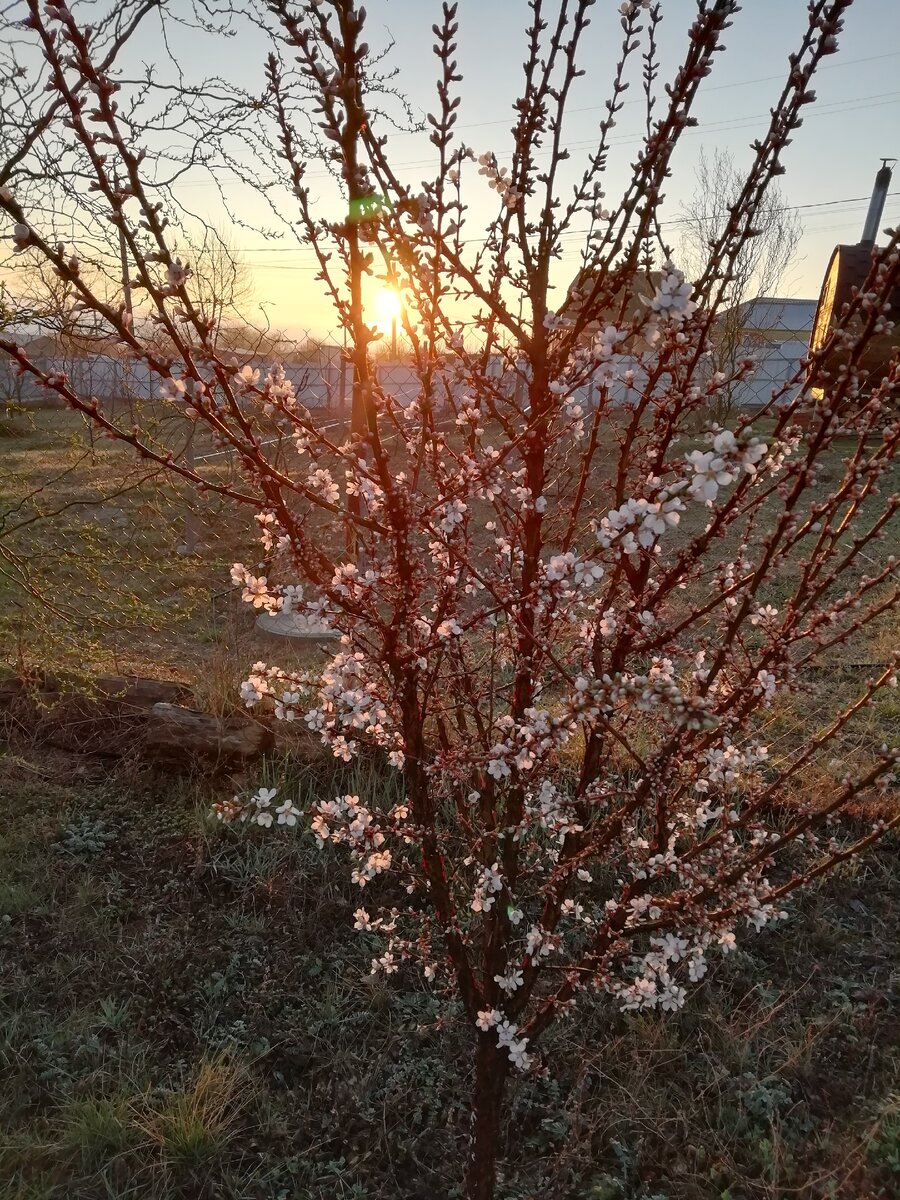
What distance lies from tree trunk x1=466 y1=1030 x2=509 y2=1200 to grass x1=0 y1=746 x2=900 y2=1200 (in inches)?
8.5

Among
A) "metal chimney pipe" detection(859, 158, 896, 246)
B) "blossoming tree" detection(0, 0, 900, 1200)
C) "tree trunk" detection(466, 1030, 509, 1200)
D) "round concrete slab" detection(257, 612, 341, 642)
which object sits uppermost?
"metal chimney pipe" detection(859, 158, 896, 246)

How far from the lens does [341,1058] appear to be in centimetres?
260

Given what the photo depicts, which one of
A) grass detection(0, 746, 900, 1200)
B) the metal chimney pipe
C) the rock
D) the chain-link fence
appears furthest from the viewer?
the metal chimney pipe

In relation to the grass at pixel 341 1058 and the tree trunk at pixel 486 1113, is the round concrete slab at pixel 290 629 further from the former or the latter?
the tree trunk at pixel 486 1113

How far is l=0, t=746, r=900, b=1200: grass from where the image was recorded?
7.36ft

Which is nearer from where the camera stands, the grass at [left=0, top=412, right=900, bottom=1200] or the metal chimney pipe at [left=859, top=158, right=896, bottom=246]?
the grass at [left=0, top=412, right=900, bottom=1200]

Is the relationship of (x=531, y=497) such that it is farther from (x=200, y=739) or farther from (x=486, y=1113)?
(x=200, y=739)

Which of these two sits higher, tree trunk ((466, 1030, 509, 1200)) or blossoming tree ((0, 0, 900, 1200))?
blossoming tree ((0, 0, 900, 1200))

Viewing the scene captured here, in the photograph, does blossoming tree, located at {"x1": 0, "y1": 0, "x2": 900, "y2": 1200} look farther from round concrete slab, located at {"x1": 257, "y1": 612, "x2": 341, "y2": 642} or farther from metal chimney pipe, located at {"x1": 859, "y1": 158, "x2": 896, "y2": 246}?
metal chimney pipe, located at {"x1": 859, "y1": 158, "x2": 896, "y2": 246}

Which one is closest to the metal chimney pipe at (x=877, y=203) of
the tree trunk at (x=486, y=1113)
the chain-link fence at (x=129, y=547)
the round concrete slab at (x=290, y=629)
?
the chain-link fence at (x=129, y=547)

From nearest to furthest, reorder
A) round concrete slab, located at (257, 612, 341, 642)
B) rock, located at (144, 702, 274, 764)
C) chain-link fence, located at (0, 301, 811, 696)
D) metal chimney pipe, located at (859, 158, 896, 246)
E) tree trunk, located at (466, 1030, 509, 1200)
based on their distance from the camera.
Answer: tree trunk, located at (466, 1030, 509, 1200), chain-link fence, located at (0, 301, 811, 696), rock, located at (144, 702, 274, 764), round concrete slab, located at (257, 612, 341, 642), metal chimney pipe, located at (859, 158, 896, 246)

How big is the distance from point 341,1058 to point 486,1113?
0.72 m

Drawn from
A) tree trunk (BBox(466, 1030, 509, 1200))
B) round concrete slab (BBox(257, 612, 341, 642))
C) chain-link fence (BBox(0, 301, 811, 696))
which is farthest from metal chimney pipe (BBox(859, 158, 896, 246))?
tree trunk (BBox(466, 1030, 509, 1200))

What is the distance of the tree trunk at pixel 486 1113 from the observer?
2070 millimetres
